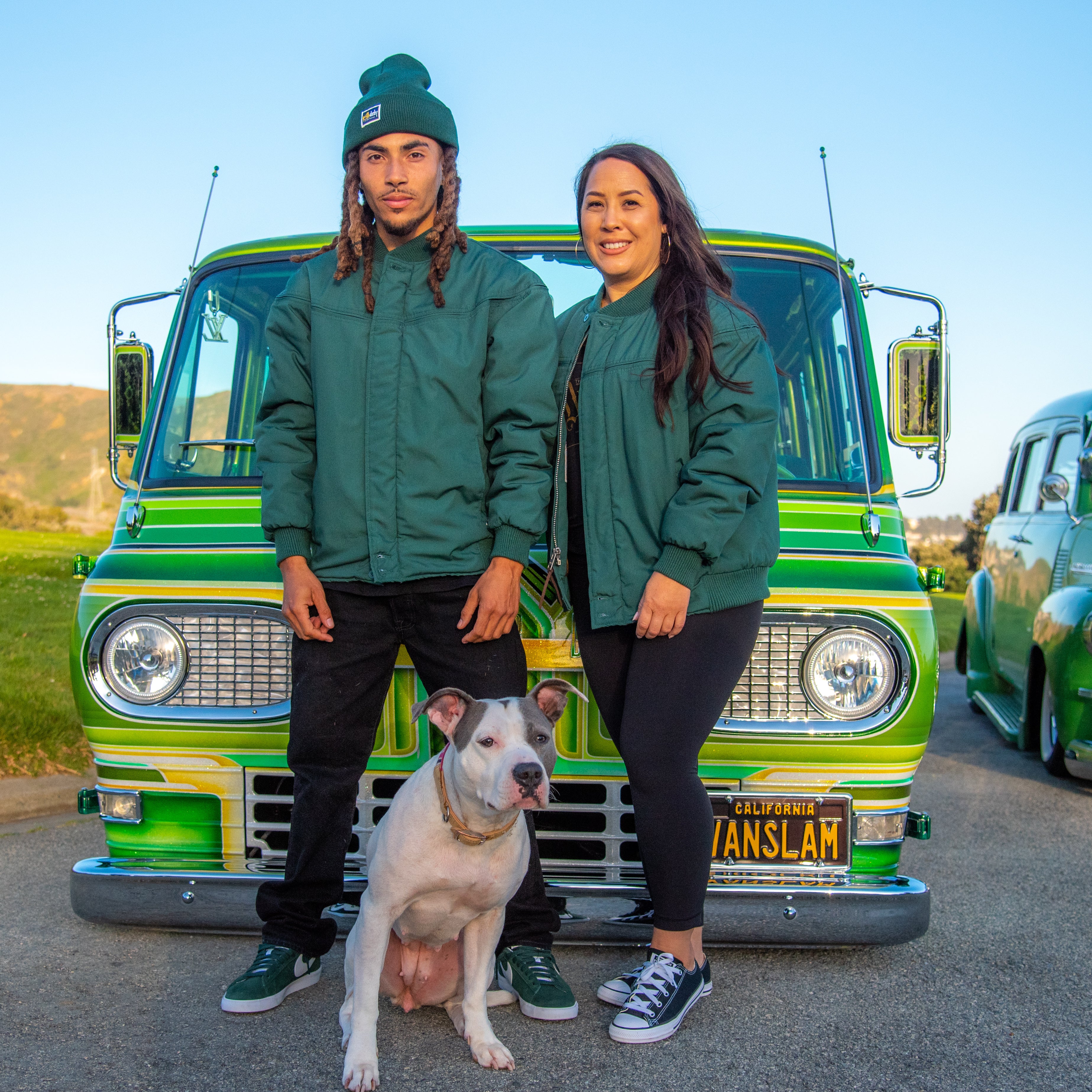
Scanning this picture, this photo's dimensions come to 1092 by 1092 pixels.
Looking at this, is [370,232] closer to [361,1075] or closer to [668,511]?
[668,511]

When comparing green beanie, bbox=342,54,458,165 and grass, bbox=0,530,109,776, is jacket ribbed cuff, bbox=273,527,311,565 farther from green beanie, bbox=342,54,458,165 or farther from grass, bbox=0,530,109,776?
grass, bbox=0,530,109,776

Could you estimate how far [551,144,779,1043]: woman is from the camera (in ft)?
9.37

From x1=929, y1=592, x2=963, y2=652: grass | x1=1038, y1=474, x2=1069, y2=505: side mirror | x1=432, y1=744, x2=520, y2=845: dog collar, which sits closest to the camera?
x1=432, y1=744, x2=520, y2=845: dog collar

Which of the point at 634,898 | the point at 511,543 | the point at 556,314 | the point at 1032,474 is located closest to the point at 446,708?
the point at 511,543

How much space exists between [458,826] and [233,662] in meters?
1.13

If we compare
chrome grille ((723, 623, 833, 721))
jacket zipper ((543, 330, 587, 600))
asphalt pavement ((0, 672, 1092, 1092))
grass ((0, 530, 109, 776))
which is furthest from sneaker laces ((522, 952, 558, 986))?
grass ((0, 530, 109, 776))

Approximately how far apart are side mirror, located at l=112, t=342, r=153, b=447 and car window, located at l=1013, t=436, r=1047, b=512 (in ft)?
21.4

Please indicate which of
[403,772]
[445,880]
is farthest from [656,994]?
[403,772]

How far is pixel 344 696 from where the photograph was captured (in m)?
3.04

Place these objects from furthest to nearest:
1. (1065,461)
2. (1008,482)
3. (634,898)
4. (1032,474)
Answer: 1. (1008,482)
2. (1032,474)
3. (1065,461)
4. (634,898)

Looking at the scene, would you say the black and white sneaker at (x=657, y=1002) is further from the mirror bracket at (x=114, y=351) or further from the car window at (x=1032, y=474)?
the car window at (x=1032, y=474)

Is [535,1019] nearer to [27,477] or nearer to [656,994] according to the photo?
[656,994]

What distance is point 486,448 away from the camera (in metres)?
3.06

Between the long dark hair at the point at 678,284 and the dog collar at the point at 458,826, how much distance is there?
3.64ft
